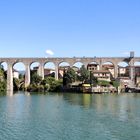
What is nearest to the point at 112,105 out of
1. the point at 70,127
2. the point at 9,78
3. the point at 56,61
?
the point at 70,127

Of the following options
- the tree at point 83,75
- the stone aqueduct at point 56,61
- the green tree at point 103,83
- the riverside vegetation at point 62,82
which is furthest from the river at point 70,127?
the stone aqueduct at point 56,61

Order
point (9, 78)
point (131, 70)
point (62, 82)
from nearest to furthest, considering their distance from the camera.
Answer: point (62, 82), point (131, 70), point (9, 78)

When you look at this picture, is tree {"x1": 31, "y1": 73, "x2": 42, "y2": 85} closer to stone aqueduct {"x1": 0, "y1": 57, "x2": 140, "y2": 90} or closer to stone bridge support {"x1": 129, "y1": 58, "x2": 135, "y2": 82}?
stone aqueduct {"x1": 0, "y1": 57, "x2": 140, "y2": 90}

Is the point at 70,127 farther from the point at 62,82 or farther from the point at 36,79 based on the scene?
the point at 36,79

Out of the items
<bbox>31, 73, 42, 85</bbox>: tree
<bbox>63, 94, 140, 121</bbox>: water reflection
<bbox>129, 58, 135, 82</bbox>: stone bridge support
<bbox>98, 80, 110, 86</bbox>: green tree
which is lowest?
<bbox>63, 94, 140, 121</bbox>: water reflection

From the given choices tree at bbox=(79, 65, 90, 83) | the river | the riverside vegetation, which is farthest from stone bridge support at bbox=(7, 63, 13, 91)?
the river

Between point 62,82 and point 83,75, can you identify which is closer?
point 83,75

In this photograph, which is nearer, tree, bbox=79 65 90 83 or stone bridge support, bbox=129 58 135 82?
tree, bbox=79 65 90 83

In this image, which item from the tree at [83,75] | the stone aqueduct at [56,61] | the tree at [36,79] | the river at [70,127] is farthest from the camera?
the tree at [36,79]

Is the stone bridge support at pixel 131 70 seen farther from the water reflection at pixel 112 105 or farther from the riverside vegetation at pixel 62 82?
the water reflection at pixel 112 105

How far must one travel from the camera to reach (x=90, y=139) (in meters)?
24.3

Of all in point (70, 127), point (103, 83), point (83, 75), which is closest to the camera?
point (70, 127)

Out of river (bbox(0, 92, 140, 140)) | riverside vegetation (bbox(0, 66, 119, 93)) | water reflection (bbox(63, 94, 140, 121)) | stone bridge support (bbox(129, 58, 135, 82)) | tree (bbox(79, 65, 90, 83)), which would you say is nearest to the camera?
river (bbox(0, 92, 140, 140))

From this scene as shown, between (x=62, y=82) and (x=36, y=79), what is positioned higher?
(x=36, y=79)
